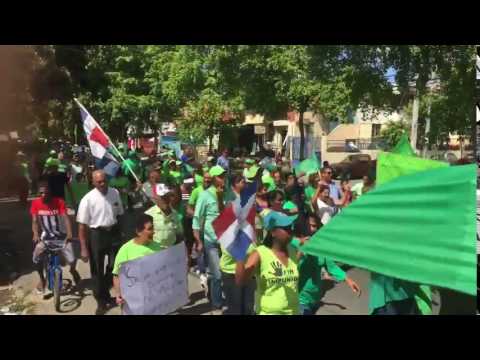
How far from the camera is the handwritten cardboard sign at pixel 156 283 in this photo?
4.51 metres

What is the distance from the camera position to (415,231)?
11.0 feet

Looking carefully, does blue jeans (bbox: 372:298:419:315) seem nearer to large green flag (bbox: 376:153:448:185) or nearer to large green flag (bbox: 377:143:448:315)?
large green flag (bbox: 377:143:448:315)

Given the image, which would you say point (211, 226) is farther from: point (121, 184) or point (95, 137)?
point (121, 184)

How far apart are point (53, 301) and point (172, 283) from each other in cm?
184

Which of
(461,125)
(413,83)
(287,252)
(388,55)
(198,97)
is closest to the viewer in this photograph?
(287,252)

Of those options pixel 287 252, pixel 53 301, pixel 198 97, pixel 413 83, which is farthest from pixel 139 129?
pixel 287 252

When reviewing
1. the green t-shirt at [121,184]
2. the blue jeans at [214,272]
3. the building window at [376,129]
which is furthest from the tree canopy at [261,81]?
the building window at [376,129]

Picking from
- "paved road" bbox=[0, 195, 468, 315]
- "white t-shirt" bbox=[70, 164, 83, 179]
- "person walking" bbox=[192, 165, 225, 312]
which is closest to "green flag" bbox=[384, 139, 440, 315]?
"paved road" bbox=[0, 195, 468, 315]

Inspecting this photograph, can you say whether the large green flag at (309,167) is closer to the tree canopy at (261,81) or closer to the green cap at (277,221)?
the tree canopy at (261,81)

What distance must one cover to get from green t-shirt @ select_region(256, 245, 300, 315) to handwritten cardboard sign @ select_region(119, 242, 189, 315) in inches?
49.8

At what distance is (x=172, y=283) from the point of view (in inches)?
200

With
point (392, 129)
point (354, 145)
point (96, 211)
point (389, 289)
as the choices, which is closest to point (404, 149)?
point (389, 289)

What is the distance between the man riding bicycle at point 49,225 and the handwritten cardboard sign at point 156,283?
1.57 meters

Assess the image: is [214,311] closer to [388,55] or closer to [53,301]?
[53,301]
